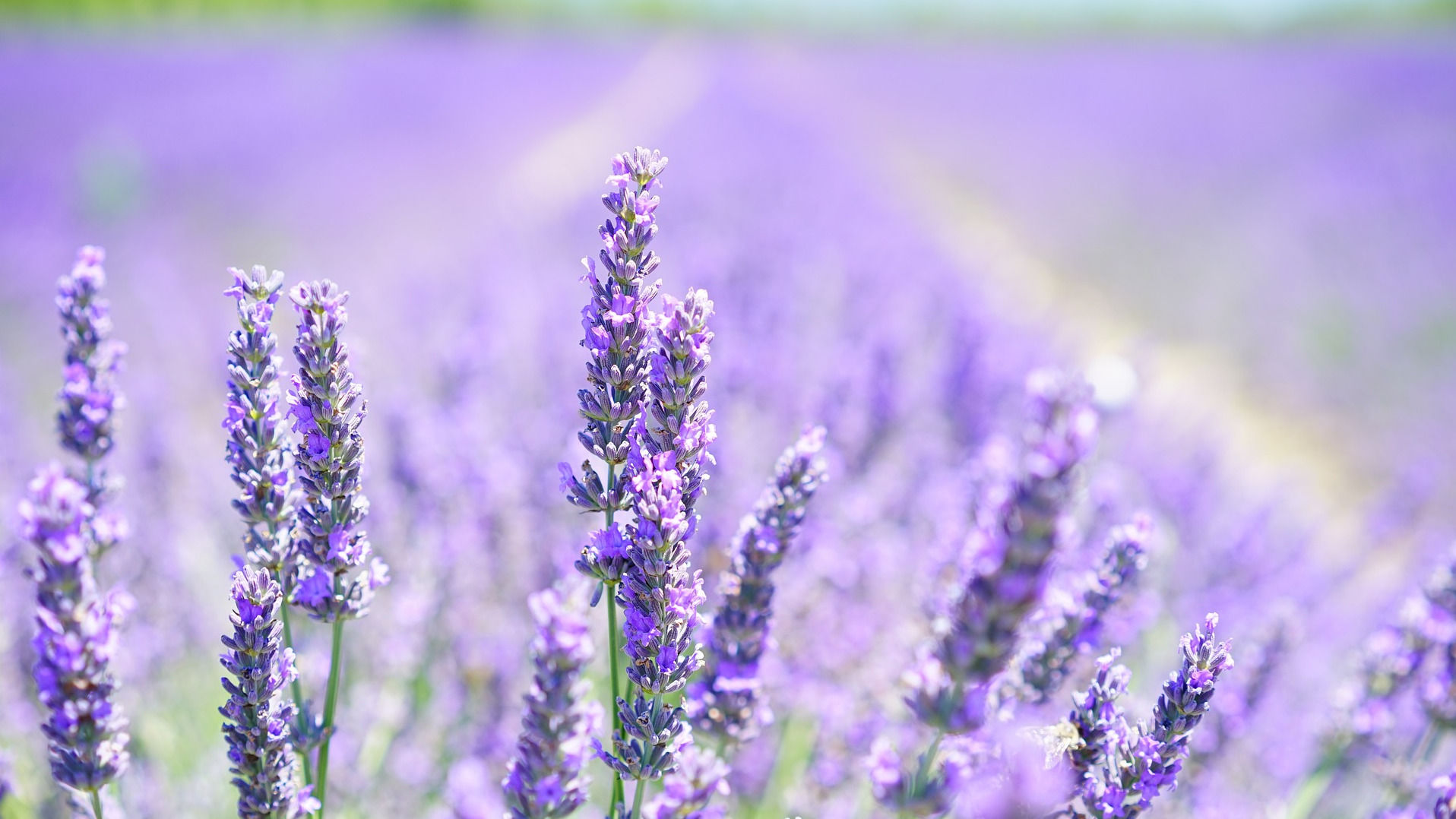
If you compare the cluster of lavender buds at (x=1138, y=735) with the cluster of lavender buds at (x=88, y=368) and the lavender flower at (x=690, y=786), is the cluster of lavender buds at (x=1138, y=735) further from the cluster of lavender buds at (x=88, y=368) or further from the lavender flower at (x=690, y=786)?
the cluster of lavender buds at (x=88, y=368)

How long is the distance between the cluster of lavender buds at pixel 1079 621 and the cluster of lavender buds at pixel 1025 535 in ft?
1.44

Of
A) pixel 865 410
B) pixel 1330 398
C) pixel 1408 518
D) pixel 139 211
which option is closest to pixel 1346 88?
pixel 1330 398

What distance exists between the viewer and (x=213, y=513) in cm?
342

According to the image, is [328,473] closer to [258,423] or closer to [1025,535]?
[258,423]

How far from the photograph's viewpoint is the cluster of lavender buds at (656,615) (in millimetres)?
1026

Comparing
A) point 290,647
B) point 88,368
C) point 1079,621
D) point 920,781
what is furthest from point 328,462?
point 1079,621

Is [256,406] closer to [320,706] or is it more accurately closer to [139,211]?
[320,706]

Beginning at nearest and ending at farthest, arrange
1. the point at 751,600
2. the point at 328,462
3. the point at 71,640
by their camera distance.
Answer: the point at 71,640 → the point at 328,462 → the point at 751,600

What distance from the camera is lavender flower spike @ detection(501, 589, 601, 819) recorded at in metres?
0.96

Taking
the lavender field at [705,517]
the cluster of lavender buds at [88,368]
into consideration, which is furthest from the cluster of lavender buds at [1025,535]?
the cluster of lavender buds at [88,368]

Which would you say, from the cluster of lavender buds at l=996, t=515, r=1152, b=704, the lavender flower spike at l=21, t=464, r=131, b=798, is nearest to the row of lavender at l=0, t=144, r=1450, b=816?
the lavender flower spike at l=21, t=464, r=131, b=798

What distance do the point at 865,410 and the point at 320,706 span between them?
7.04 ft

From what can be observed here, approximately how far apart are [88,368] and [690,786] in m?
1.06

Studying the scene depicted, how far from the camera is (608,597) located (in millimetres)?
1130
